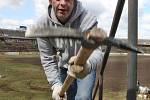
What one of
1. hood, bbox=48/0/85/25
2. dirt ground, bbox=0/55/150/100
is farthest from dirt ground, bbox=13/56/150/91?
hood, bbox=48/0/85/25

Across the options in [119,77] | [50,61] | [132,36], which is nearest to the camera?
[132,36]

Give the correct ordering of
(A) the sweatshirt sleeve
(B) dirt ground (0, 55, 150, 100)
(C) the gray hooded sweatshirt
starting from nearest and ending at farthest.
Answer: (C) the gray hooded sweatshirt, (A) the sweatshirt sleeve, (B) dirt ground (0, 55, 150, 100)

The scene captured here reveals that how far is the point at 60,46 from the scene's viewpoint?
15.8ft

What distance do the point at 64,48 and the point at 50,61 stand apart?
35cm

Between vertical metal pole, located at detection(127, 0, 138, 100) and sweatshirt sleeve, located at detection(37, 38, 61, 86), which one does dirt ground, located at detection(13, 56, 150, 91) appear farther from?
vertical metal pole, located at detection(127, 0, 138, 100)

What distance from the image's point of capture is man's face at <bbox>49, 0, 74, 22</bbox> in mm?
4300

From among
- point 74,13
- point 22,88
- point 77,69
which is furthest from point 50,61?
point 22,88

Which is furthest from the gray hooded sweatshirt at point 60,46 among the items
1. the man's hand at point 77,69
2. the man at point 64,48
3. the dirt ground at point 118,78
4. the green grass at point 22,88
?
the green grass at point 22,88

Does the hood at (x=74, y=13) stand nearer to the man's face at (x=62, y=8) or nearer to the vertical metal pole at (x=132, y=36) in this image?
the man's face at (x=62, y=8)

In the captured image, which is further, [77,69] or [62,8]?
[62,8]

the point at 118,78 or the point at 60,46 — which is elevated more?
the point at 60,46

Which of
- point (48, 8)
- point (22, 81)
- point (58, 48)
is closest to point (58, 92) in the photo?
point (58, 48)

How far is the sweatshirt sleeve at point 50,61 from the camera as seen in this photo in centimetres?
503

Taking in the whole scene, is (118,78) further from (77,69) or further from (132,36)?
(77,69)
